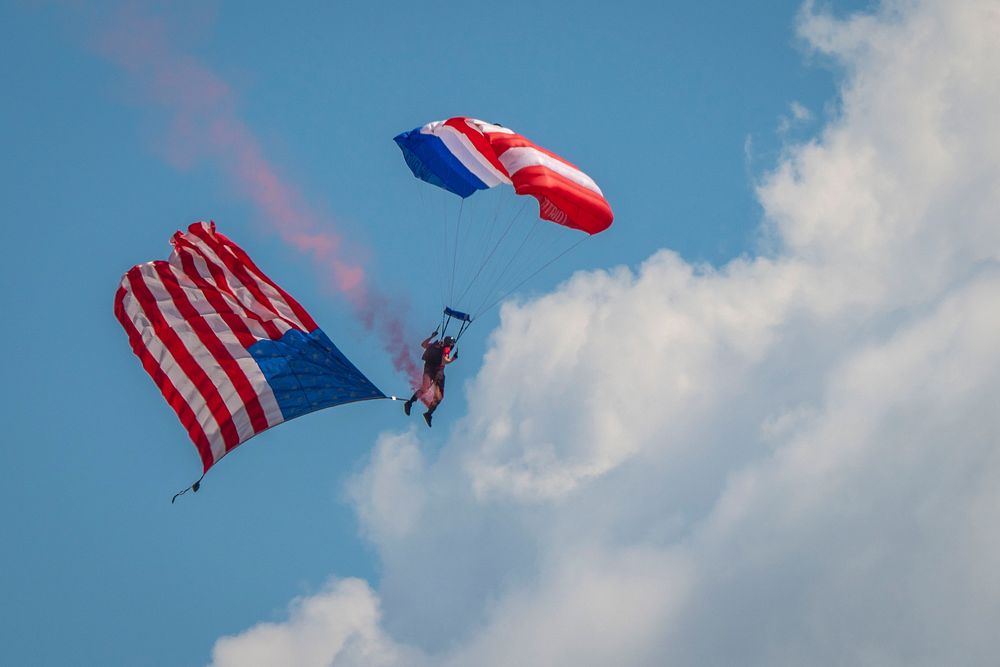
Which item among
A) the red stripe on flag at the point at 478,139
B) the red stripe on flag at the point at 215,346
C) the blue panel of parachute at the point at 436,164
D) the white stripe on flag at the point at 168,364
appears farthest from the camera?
the blue panel of parachute at the point at 436,164

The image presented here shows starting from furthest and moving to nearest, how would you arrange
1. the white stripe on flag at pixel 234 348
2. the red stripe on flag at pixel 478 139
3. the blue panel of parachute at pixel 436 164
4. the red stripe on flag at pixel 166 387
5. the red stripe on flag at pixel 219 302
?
1. the blue panel of parachute at pixel 436 164
2. the red stripe on flag at pixel 478 139
3. the red stripe on flag at pixel 219 302
4. the white stripe on flag at pixel 234 348
5. the red stripe on flag at pixel 166 387

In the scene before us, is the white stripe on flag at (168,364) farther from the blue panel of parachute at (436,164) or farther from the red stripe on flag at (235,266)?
the blue panel of parachute at (436,164)

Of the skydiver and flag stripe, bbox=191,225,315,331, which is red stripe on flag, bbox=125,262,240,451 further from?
the skydiver

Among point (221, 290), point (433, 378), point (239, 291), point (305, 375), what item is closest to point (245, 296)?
Answer: point (239, 291)

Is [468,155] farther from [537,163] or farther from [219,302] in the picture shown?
[219,302]

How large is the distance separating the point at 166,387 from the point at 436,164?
7.20 m

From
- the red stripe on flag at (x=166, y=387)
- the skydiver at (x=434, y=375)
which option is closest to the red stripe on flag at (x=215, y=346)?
the red stripe on flag at (x=166, y=387)

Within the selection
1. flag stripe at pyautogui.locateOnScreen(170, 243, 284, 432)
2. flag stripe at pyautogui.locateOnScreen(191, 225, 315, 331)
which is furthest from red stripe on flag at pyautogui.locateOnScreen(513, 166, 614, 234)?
flag stripe at pyautogui.locateOnScreen(170, 243, 284, 432)

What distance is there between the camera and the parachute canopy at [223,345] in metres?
29.2

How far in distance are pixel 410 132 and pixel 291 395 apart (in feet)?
20.5

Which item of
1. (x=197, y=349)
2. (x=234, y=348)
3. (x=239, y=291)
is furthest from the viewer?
(x=239, y=291)

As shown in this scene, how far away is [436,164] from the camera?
105 ft

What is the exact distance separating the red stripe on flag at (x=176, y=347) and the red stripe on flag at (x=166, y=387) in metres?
0.33

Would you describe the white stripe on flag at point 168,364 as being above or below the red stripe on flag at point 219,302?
below
